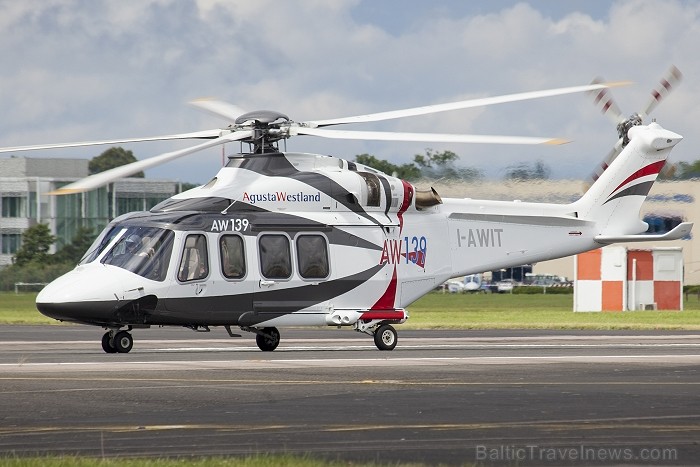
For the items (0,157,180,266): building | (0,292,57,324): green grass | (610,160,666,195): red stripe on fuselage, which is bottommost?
(0,292,57,324): green grass

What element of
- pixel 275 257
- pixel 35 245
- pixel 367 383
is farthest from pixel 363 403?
pixel 35 245

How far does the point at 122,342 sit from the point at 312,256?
4033mm

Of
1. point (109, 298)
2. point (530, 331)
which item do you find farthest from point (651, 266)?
point (109, 298)

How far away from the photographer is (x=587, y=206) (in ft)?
96.5

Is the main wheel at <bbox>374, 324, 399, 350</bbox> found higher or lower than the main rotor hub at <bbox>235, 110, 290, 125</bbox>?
lower

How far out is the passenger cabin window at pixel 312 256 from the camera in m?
24.7

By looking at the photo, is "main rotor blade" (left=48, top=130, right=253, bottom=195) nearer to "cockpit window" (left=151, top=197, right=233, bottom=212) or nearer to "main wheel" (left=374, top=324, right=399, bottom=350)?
"cockpit window" (left=151, top=197, right=233, bottom=212)

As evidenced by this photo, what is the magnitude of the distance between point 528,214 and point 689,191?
22.0 metres

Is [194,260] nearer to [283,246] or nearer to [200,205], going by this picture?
[200,205]

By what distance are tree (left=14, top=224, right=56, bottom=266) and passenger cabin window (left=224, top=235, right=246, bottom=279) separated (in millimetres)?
64295

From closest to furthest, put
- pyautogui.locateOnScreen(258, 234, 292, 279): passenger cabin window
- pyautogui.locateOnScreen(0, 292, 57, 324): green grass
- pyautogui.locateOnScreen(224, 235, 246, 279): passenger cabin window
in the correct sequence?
pyautogui.locateOnScreen(224, 235, 246, 279): passenger cabin window → pyautogui.locateOnScreen(258, 234, 292, 279): passenger cabin window → pyautogui.locateOnScreen(0, 292, 57, 324): green grass

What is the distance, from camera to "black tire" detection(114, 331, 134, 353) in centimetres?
2372

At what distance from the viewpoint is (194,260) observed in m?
23.6

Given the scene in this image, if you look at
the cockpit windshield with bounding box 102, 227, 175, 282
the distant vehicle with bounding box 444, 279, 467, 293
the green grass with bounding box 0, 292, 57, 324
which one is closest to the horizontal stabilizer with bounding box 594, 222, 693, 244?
the cockpit windshield with bounding box 102, 227, 175, 282
